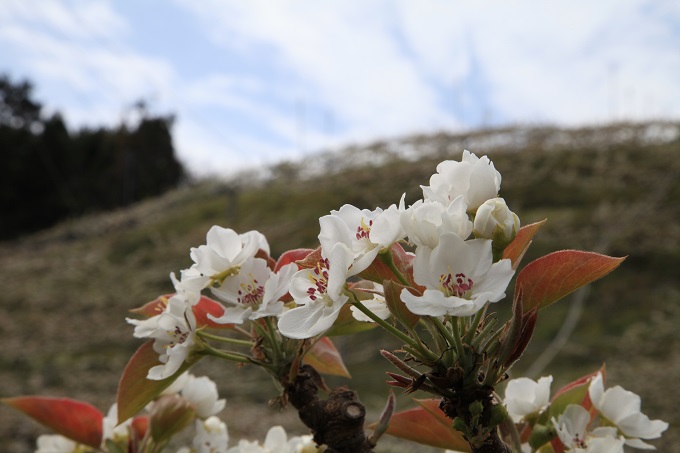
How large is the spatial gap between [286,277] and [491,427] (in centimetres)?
18

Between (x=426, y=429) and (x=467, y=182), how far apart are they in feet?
0.74

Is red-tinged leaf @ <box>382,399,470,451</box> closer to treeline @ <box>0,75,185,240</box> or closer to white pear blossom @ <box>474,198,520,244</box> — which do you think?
white pear blossom @ <box>474,198,520,244</box>

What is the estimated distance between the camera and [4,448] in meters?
3.05

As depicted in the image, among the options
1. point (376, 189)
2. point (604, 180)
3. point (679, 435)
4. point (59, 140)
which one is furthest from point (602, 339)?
point (59, 140)

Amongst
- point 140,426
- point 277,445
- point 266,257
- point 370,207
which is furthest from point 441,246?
point 370,207

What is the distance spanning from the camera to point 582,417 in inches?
20.8

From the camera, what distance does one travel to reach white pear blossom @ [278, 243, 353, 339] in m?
0.41

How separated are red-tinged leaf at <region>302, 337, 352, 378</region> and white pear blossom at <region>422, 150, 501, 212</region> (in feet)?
0.74

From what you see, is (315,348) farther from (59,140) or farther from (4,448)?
(59,140)

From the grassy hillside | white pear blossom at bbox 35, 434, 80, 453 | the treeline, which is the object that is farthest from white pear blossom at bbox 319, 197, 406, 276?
the treeline

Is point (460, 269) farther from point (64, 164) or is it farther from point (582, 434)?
point (64, 164)

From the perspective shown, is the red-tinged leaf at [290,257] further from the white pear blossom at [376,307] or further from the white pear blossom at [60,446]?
the white pear blossom at [60,446]

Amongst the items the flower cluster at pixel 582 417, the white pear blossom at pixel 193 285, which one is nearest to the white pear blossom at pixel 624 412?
the flower cluster at pixel 582 417

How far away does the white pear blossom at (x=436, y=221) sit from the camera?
405 millimetres
